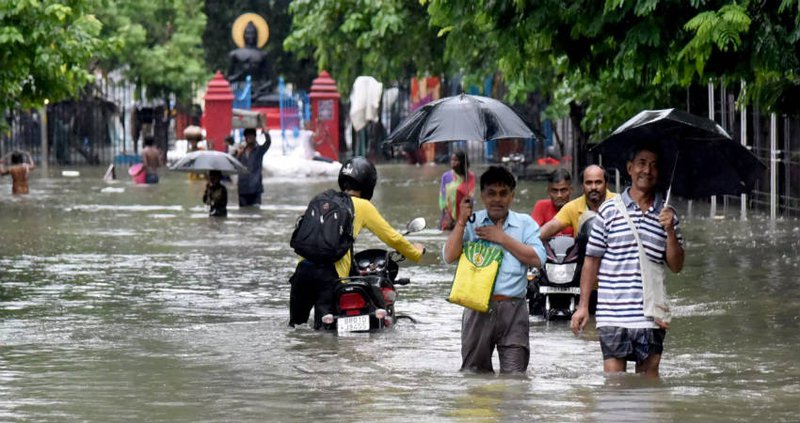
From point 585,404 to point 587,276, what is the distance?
70 centimetres

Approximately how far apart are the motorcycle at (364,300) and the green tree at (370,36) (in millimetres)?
19519

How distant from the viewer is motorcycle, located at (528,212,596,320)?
45.8 feet

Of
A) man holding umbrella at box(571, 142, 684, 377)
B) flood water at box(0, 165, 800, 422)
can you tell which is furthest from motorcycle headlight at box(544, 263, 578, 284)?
man holding umbrella at box(571, 142, 684, 377)

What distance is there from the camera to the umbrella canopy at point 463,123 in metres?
11.4

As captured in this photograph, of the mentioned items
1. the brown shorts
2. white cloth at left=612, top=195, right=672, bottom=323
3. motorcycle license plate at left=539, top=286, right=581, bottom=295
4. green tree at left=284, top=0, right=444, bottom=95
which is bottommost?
motorcycle license plate at left=539, top=286, right=581, bottom=295

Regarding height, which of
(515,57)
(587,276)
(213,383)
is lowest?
(213,383)

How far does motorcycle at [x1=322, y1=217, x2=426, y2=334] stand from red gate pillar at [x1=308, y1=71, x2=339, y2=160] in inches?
1470

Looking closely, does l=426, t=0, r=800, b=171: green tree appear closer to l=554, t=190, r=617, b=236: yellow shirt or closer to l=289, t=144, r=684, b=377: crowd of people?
l=554, t=190, r=617, b=236: yellow shirt

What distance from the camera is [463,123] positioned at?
11.4 meters

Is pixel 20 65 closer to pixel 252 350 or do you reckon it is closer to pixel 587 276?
pixel 252 350

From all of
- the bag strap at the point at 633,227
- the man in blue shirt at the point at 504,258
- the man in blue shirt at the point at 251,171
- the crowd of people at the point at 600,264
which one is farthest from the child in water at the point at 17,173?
the bag strap at the point at 633,227

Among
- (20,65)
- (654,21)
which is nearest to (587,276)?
(654,21)

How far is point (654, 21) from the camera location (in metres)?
14.1

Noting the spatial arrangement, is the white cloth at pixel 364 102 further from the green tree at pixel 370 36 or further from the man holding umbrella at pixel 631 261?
the man holding umbrella at pixel 631 261
